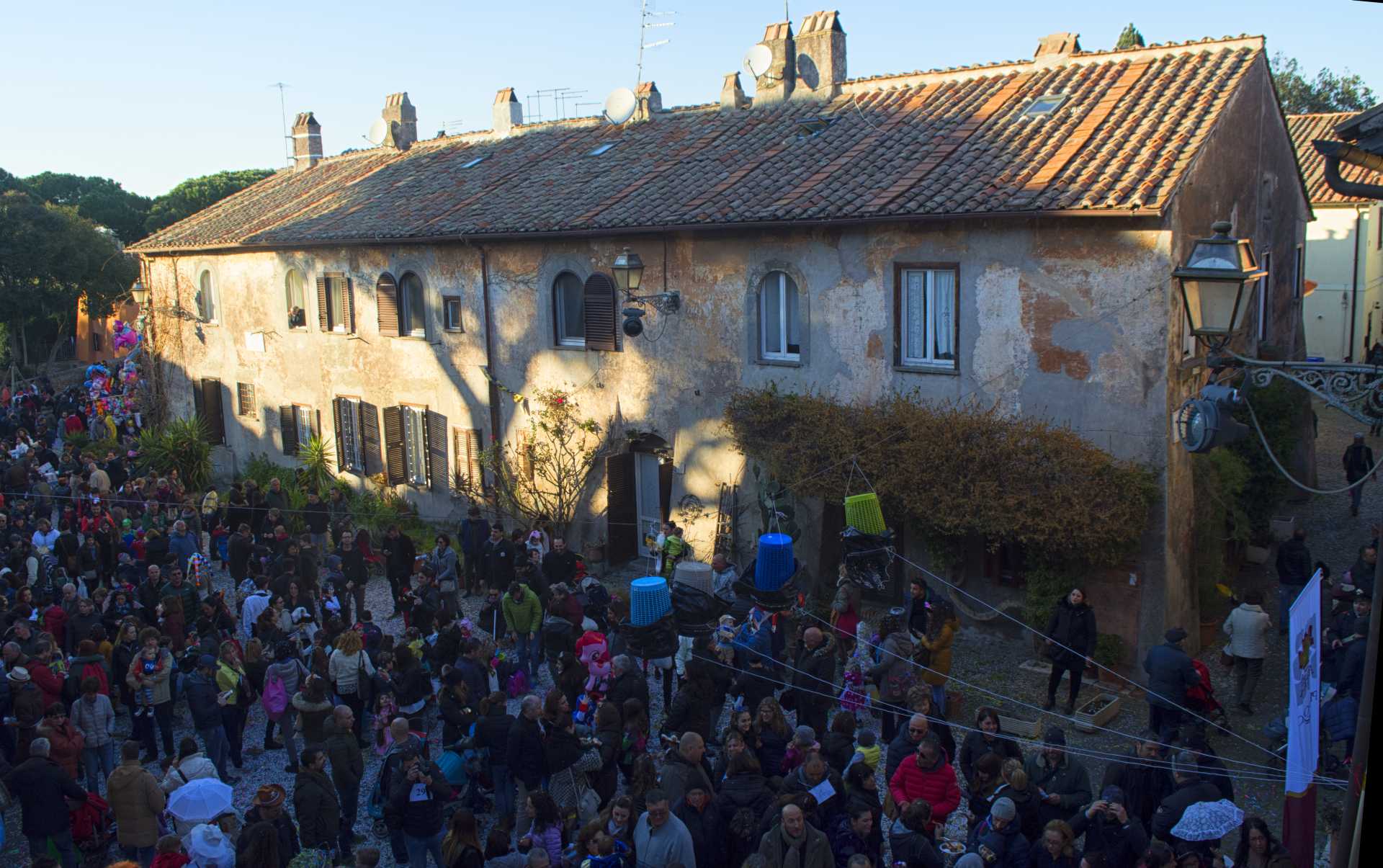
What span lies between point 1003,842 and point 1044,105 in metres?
11.6

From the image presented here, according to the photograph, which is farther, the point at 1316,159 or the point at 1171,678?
the point at 1316,159

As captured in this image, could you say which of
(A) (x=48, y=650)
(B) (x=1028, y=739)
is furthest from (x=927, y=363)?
(A) (x=48, y=650)

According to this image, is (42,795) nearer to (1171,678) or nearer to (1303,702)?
(1303,702)

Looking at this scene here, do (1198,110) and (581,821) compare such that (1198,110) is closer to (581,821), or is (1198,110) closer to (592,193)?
(592,193)

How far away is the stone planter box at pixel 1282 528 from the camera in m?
18.0

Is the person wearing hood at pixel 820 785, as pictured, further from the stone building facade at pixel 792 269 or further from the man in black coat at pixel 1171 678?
the stone building facade at pixel 792 269

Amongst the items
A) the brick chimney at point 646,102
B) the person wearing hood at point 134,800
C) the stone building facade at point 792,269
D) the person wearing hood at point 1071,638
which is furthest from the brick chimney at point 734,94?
the person wearing hood at point 134,800

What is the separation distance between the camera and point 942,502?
13.9 m

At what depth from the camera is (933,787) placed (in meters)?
8.51

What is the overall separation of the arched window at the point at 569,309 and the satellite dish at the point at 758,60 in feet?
16.9

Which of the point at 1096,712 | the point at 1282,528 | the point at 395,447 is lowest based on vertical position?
the point at 1096,712

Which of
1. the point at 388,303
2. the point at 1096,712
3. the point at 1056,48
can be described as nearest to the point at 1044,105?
the point at 1056,48

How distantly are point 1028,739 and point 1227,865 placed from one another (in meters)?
4.23

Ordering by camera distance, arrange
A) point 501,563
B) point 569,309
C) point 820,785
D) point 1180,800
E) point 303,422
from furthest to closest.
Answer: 1. point 303,422
2. point 569,309
3. point 501,563
4. point 820,785
5. point 1180,800
